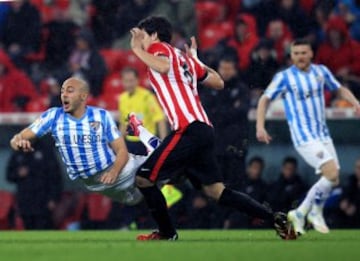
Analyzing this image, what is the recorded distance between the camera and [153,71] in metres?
11.1

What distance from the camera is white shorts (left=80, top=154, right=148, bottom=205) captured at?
1234cm

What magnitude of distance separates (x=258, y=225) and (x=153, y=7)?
3326 mm

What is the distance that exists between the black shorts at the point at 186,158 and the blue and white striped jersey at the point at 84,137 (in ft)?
3.98

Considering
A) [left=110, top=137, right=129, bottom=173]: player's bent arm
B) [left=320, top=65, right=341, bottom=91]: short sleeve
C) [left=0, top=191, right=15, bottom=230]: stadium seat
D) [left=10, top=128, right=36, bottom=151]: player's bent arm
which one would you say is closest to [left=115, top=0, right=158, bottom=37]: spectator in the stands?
[left=0, top=191, right=15, bottom=230]: stadium seat

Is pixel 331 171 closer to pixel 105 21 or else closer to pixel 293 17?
pixel 293 17

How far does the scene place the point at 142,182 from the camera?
1112 cm

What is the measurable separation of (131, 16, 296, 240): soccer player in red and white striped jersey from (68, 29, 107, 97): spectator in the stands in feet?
19.5

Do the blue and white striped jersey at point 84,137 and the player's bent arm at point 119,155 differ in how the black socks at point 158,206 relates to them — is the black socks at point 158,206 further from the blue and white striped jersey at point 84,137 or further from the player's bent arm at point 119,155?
the blue and white striped jersey at point 84,137

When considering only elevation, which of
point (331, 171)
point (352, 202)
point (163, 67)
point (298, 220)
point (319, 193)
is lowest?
point (352, 202)

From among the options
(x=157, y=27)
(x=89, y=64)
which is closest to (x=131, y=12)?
(x=89, y=64)

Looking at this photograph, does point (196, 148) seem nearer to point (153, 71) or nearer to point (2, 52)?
point (153, 71)

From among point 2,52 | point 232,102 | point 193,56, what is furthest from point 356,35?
point 193,56

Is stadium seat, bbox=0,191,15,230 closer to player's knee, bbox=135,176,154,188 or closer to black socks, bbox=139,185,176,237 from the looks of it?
black socks, bbox=139,185,176,237

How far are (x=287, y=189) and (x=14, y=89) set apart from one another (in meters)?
3.68
